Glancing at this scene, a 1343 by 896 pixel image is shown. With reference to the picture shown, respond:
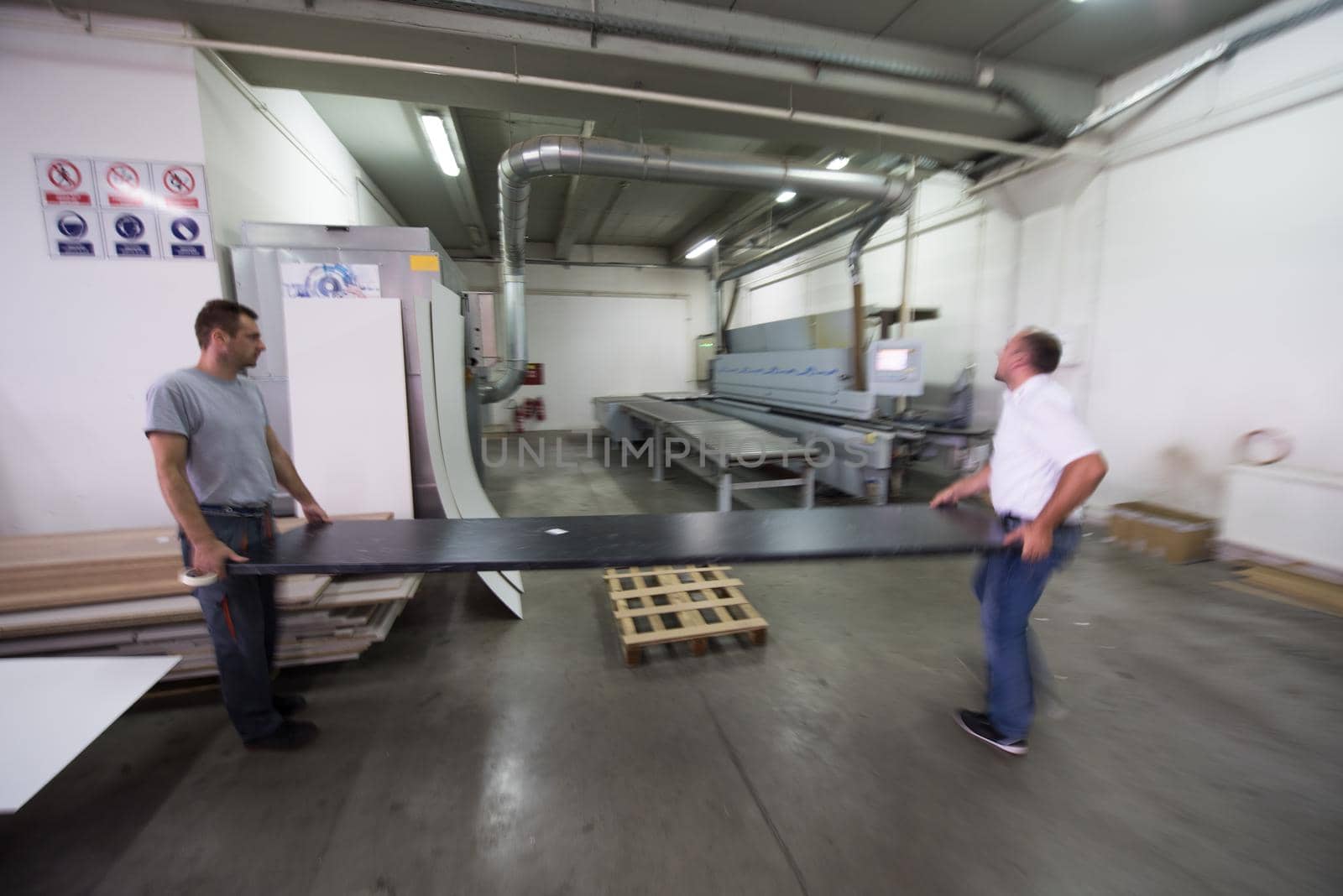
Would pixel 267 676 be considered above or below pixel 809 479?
below

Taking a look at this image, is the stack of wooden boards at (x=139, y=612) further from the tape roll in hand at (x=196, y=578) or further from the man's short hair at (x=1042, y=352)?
the man's short hair at (x=1042, y=352)

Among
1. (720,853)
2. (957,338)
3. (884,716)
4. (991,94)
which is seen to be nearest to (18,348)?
(720,853)

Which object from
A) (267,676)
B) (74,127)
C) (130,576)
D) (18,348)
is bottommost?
(267,676)

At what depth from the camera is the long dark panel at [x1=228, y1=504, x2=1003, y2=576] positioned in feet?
5.16

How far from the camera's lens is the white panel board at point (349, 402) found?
3.07 metres

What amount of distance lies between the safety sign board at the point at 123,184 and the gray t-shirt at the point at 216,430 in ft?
7.03

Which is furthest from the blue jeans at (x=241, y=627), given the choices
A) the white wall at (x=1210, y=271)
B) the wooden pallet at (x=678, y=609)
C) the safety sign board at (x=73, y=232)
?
the white wall at (x=1210, y=271)

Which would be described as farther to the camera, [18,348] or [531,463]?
[531,463]

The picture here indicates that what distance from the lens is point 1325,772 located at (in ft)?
5.83

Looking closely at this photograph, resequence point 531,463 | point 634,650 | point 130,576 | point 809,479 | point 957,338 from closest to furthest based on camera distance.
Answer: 1. point 130,576
2. point 634,650
3. point 809,479
4. point 957,338
5. point 531,463

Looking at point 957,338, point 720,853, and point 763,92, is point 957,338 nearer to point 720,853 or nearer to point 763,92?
point 763,92

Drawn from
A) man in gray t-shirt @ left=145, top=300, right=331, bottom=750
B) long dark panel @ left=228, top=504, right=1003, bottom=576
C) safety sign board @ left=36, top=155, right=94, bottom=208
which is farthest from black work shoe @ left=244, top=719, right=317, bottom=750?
safety sign board @ left=36, top=155, right=94, bottom=208

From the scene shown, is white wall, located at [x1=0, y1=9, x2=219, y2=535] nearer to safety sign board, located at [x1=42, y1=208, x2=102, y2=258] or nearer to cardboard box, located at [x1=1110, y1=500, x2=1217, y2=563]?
safety sign board, located at [x1=42, y1=208, x2=102, y2=258]

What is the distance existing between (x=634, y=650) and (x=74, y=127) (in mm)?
4268
